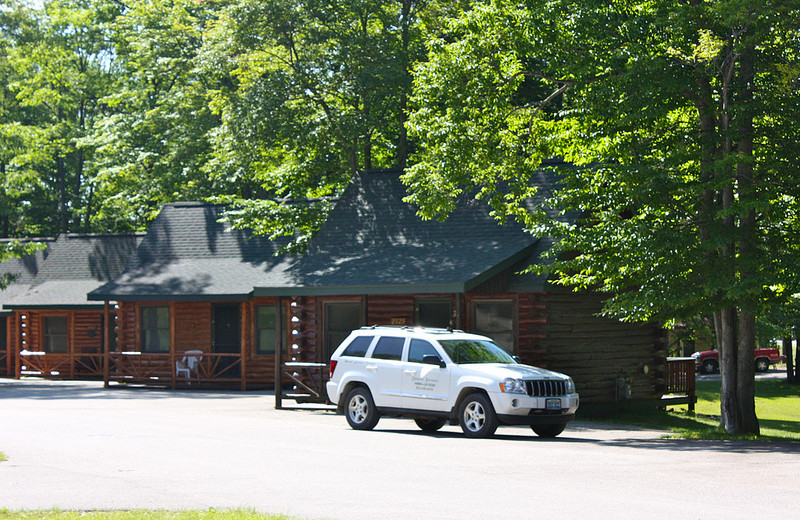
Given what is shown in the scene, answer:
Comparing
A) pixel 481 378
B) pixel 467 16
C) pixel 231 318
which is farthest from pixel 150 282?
pixel 481 378

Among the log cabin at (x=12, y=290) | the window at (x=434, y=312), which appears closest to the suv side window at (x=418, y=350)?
the window at (x=434, y=312)

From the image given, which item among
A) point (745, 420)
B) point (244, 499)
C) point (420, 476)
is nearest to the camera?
point (244, 499)

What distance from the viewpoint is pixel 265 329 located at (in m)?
33.2

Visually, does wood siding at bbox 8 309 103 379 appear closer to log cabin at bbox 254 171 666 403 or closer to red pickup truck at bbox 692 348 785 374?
log cabin at bbox 254 171 666 403

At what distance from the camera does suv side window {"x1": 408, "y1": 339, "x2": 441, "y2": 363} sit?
1919 centimetres

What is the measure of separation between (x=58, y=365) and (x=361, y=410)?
21.9 meters

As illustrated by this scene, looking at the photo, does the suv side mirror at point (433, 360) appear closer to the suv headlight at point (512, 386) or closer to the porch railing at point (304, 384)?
the suv headlight at point (512, 386)

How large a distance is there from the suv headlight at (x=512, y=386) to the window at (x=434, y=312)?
808cm

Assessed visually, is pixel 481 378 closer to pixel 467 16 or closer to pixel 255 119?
pixel 467 16

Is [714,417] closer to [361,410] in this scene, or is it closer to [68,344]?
[361,410]

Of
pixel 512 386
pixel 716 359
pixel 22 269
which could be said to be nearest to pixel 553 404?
pixel 512 386

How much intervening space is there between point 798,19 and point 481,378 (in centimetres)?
844

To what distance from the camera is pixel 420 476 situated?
12625 mm

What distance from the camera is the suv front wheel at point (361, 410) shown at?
19.7 m
